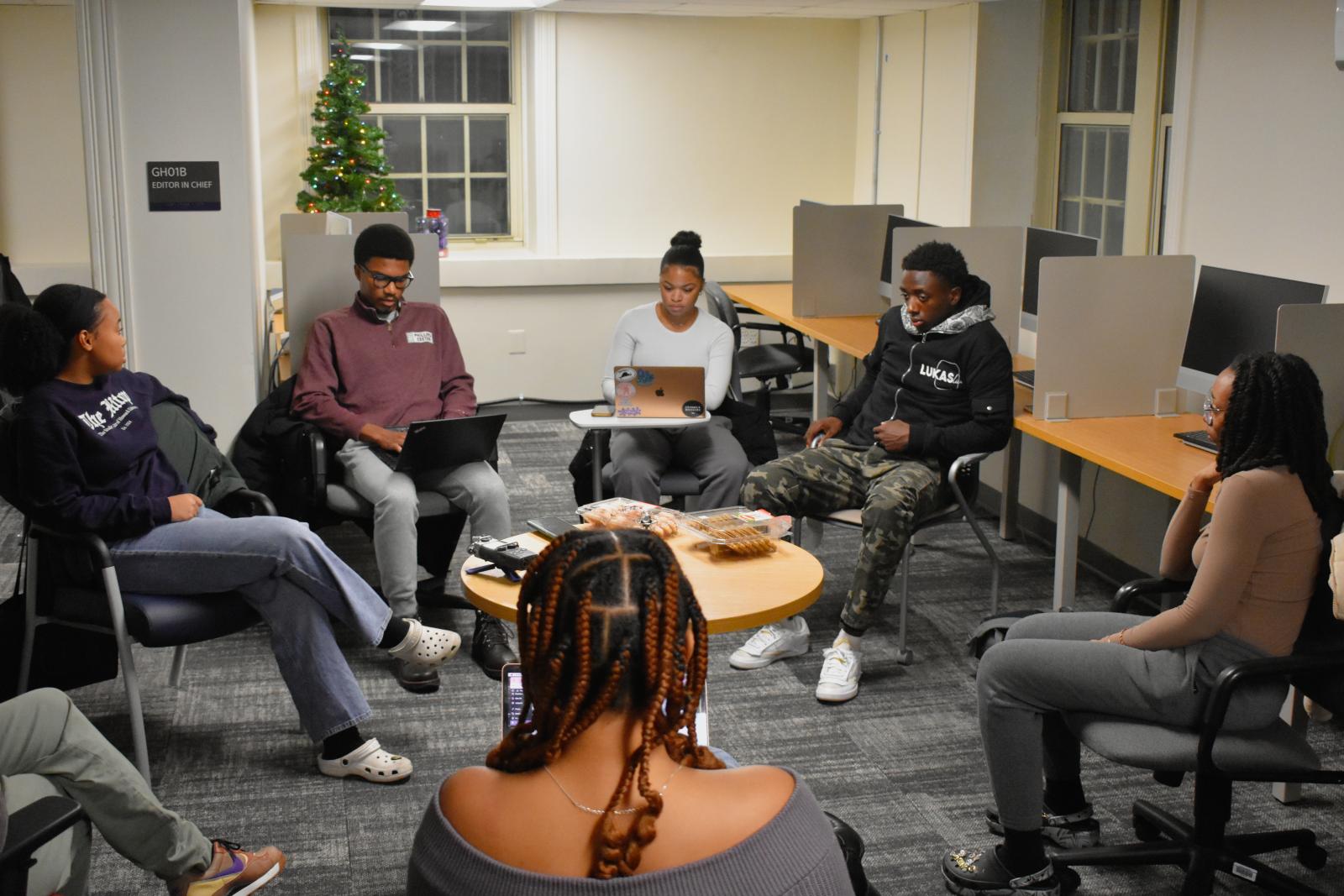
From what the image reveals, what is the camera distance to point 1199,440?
374 cm

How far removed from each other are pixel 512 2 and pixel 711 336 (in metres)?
2.74

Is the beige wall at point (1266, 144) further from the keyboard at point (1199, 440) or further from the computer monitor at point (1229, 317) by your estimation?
the keyboard at point (1199, 440)

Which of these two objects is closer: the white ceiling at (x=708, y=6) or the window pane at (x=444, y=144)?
the white ceiling at (x=708, y=6)

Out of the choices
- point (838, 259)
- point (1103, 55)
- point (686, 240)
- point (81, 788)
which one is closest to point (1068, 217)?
point (1103, 55)

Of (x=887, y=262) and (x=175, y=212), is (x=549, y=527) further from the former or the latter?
(x=887, y=262)

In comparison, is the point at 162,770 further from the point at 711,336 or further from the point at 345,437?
the point at 711,336

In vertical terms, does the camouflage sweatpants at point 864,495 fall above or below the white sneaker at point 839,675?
above

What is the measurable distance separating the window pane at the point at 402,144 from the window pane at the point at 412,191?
0.05 m

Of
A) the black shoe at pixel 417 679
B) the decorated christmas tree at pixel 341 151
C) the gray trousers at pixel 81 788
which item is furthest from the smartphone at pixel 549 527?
the decorated christmas tree at pixel 341 151

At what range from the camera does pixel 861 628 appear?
3939 mm

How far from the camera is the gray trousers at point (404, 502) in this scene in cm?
402

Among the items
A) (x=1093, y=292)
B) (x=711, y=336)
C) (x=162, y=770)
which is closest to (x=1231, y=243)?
(x=1093, y=292)

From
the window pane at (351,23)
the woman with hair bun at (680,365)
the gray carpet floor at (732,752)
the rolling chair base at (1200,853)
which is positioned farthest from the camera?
the window pane at (351,23)

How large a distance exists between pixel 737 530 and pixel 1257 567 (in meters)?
1.20
